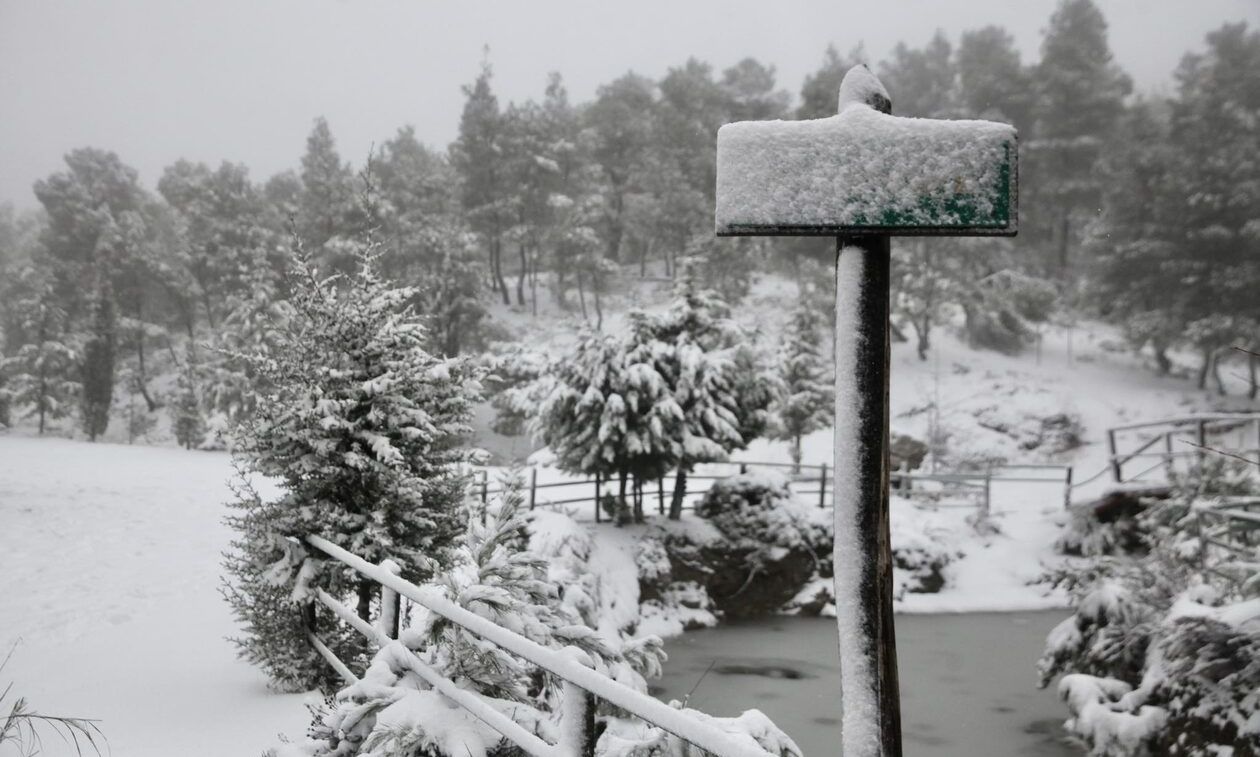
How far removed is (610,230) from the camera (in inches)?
1618

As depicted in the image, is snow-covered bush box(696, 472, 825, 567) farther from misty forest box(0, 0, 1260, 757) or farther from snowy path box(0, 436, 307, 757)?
snowy path box(0, 436, 307, 757)

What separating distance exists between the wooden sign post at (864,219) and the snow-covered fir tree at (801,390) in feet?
75.0

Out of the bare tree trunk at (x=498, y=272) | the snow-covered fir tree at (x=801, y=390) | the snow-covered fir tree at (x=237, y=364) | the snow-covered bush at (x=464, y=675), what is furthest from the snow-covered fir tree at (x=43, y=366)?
the snow-covered bush at (x=464, y=675)

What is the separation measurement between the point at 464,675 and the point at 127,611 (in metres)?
6.18

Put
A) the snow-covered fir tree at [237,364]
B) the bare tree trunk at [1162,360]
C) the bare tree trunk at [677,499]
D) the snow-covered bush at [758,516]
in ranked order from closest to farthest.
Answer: the snow-covered bush at [758,516]
the bare tree trunk at [677,499]
the snow-covered fir tree at [237,364]
the bare tree trunk at [1162,360]

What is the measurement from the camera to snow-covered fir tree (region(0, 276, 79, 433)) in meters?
27.2

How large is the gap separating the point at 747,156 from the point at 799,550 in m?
13.8

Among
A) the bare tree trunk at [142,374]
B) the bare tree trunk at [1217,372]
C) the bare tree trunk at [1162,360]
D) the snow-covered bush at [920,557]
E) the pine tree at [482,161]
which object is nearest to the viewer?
the snow-covered bush at [920,557]

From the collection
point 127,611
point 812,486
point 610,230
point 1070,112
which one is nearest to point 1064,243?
point 1070,112

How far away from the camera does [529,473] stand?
17438mm

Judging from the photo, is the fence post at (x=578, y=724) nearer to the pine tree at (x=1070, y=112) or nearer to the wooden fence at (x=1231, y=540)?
the wooden fence at (x=1231, y=540)

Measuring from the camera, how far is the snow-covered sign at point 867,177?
5.83 ft

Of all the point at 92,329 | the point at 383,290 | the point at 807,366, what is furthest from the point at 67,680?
the point at 92,329

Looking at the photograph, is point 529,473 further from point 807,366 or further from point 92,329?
point 92,329
